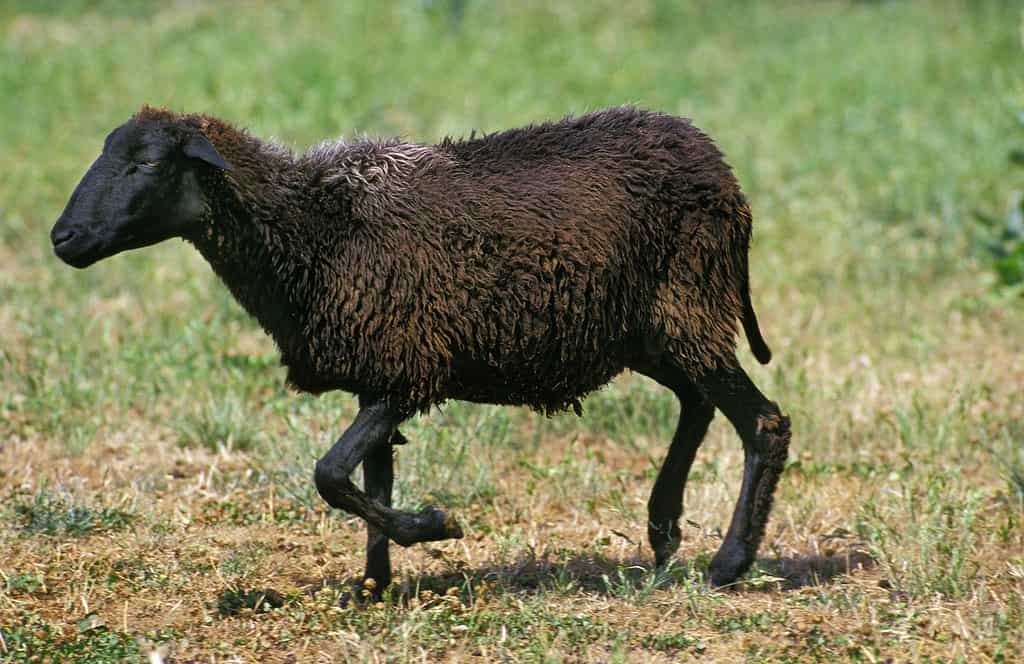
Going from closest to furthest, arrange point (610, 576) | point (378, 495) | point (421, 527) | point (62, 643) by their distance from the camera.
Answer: point (62, 643) → point (421, 527) → point (378, 495) → point (610, 576)

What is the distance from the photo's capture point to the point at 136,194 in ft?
16.0

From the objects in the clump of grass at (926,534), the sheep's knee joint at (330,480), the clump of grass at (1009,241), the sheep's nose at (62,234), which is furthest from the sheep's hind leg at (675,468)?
the clump of grass at (1009,241)

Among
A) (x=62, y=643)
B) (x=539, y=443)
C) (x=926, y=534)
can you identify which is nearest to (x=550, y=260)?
(x=926, y=534)

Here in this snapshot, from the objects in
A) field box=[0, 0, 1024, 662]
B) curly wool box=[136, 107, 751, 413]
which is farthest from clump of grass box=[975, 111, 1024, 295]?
curly wool box=[136, 107, 751, 413]

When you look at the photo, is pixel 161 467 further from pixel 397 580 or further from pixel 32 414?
pixel 397 580

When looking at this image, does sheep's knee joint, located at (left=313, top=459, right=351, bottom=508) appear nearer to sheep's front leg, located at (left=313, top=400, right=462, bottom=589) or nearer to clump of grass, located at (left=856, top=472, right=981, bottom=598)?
sheep's front leg, located at (left=313, top=400, right=462, bottom=589)

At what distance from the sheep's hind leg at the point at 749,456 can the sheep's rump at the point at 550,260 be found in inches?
5.6

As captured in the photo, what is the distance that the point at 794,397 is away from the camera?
24.1 feet

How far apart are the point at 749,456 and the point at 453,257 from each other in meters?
1.54

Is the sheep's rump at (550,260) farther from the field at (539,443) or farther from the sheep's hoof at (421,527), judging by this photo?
the field at (539,443)

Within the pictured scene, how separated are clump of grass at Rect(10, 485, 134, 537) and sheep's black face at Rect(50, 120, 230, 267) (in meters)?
1.42

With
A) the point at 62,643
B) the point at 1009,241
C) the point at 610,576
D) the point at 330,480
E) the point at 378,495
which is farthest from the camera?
the point at 1009,241

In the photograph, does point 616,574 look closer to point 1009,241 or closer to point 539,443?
point 539,443

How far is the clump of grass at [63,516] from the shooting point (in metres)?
5.74
